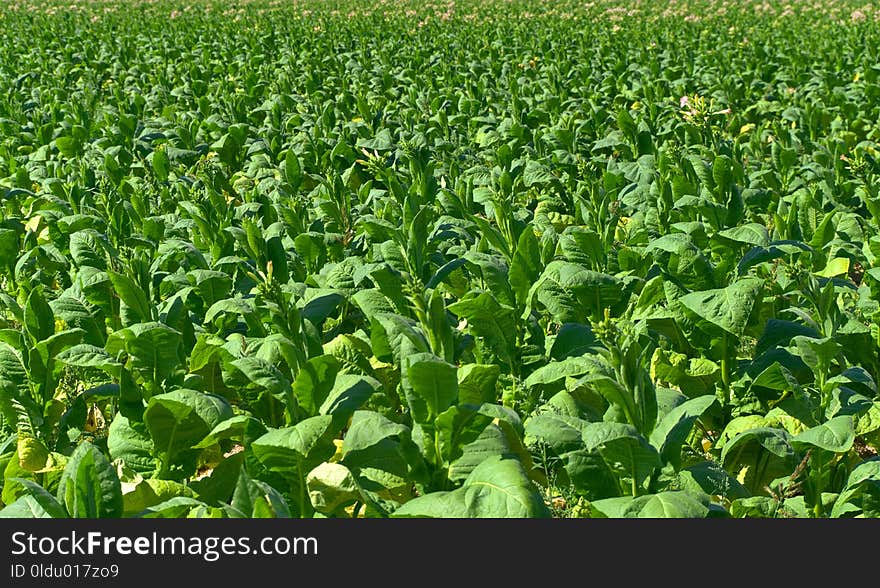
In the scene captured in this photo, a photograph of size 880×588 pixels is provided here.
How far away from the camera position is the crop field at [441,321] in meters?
3.08

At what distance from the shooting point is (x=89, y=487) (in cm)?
262

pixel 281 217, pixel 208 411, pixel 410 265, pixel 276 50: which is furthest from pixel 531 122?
pixel 276 50

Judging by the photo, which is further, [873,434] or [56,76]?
[56,76]

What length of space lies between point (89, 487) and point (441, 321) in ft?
4.57

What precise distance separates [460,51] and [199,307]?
11622 mm

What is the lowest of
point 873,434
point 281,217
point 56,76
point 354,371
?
point 873,434

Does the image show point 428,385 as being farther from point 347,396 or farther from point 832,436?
point 832,436

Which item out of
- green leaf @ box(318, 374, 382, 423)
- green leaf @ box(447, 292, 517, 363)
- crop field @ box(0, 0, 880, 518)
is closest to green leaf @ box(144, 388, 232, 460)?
crop field @ box(0, 0, 880, 518)

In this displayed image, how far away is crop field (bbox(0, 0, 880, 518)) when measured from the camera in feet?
10.1

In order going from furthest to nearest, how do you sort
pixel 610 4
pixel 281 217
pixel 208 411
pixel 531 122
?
pixel 610 4 → pixel 531 122 → pixel 281 217 → pixel 208 411

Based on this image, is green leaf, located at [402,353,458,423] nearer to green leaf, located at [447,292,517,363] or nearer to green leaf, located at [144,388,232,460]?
green leaf, located at [144,388,232,460]

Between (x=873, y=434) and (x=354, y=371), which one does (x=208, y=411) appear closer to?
(x=354, y=371)

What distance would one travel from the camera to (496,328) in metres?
3.94

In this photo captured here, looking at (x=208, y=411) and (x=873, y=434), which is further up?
(x=208, y=411)
